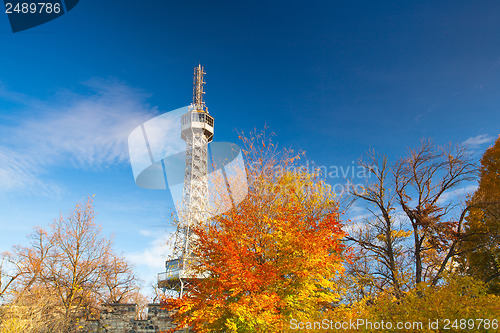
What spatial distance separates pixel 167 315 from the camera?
674 inches

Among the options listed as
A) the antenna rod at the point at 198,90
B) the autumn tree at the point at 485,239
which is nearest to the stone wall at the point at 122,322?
the autumn tree at the point at 485,239

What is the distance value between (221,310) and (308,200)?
21.6ft

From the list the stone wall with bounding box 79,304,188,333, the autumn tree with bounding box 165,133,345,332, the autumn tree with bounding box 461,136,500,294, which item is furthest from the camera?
the stone wall with bounding box 79,304,188,333

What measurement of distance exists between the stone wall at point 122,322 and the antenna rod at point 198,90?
141 feet

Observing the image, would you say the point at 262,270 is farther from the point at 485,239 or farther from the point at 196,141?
the point at 196,141

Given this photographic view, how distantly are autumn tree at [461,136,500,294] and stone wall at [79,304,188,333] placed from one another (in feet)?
51.8

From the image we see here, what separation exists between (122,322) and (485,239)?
19475 millimetres

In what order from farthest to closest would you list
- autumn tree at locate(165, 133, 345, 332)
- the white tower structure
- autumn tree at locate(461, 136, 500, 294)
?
1. the white tower structure
2. autumn tree at locate(461, 136, 500, 294)
3. autumn tree at locate(165, 133, 345, 332)

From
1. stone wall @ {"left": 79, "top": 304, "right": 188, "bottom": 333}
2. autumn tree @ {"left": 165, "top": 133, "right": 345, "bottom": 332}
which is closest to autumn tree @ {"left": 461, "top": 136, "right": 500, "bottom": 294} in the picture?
autumn tree @ {"left": 165, "top": 133, "right": 345, "bottom": 332}

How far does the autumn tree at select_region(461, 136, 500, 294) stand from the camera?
15.6 m

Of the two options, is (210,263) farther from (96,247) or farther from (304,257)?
(96,247)

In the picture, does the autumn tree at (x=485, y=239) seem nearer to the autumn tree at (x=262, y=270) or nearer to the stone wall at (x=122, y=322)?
the autumn tree at (x=262, y=270)

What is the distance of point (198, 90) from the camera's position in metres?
55.6

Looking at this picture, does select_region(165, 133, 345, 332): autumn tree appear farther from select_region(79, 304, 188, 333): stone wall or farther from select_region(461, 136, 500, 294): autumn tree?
select_region(461, 136, 500, 294): autumn tree
